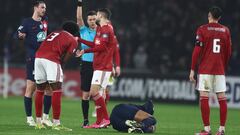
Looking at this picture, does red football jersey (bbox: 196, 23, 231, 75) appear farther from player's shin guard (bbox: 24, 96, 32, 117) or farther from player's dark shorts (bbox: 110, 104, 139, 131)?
player's shin guard (bbox: 24, 96, 32, 117)

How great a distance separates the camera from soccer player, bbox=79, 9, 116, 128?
582 inches

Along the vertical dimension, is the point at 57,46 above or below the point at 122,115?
above

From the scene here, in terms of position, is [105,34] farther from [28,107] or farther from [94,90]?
[28,107]

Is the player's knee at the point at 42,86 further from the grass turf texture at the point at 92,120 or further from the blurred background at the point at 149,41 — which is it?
the blurred background at the point at 149,41

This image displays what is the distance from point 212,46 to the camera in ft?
44.2

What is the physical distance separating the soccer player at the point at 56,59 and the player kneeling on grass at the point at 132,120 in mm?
969

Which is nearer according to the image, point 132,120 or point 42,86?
point 132,120

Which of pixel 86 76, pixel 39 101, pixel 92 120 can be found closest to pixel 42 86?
pixel 39 101

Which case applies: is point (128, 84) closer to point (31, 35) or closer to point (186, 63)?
point (186, 63)

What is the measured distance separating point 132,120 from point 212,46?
6.85 feet

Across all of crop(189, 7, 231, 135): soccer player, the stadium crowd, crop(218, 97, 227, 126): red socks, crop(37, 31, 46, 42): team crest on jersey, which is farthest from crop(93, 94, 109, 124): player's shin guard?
the stadium crowd

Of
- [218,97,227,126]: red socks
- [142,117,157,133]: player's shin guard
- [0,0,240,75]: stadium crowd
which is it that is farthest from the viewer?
[0,0,240,75]: stadium crowd

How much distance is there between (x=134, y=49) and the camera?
29969 millimetres

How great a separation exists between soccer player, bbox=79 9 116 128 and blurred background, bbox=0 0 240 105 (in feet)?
37.4
